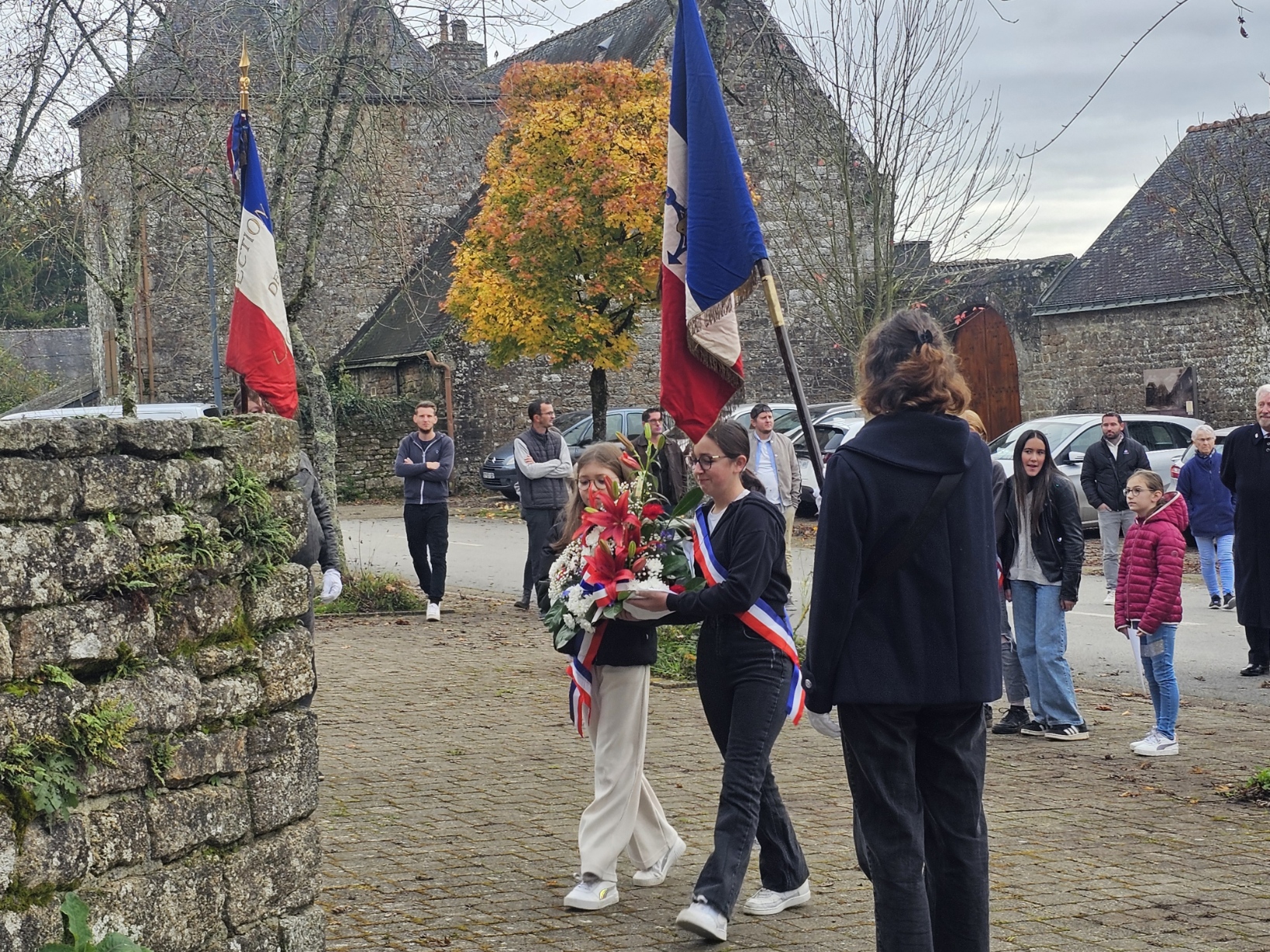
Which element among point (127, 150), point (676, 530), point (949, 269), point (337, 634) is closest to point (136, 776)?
point (676, 530)

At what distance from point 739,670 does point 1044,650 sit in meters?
4.06

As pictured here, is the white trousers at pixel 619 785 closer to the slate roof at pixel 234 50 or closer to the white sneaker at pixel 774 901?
the white sneaker at pixel 774 901

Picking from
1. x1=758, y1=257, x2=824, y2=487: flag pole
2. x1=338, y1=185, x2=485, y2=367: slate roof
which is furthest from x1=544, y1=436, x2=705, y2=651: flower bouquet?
x1=338, y1=185, x2=485, y2=367: slate roof

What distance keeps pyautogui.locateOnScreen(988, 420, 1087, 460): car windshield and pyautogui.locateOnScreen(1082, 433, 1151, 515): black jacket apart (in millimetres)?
4826

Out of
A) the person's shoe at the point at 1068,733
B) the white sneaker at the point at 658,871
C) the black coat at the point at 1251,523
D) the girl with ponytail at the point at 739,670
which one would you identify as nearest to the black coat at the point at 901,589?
the girl with ponytail at the point at 739,670

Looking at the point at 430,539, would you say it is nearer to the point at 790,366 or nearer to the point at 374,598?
the point at 374,598

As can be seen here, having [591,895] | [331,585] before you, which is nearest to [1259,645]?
[331,585]

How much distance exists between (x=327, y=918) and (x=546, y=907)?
2.76ft

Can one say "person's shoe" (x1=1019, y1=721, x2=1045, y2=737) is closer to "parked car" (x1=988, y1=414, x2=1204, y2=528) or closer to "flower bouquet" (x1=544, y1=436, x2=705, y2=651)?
"flower bouquet" (x1=544, y1=436, x2=705, y2=651)

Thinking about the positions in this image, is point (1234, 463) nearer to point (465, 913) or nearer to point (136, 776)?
point (465, 913)

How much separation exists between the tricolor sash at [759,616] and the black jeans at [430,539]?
850 cm

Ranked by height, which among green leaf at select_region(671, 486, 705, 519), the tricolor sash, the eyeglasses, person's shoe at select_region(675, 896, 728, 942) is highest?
the eyeglasses

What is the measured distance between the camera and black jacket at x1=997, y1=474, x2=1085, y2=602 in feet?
28.3

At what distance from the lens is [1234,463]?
37.6ft
